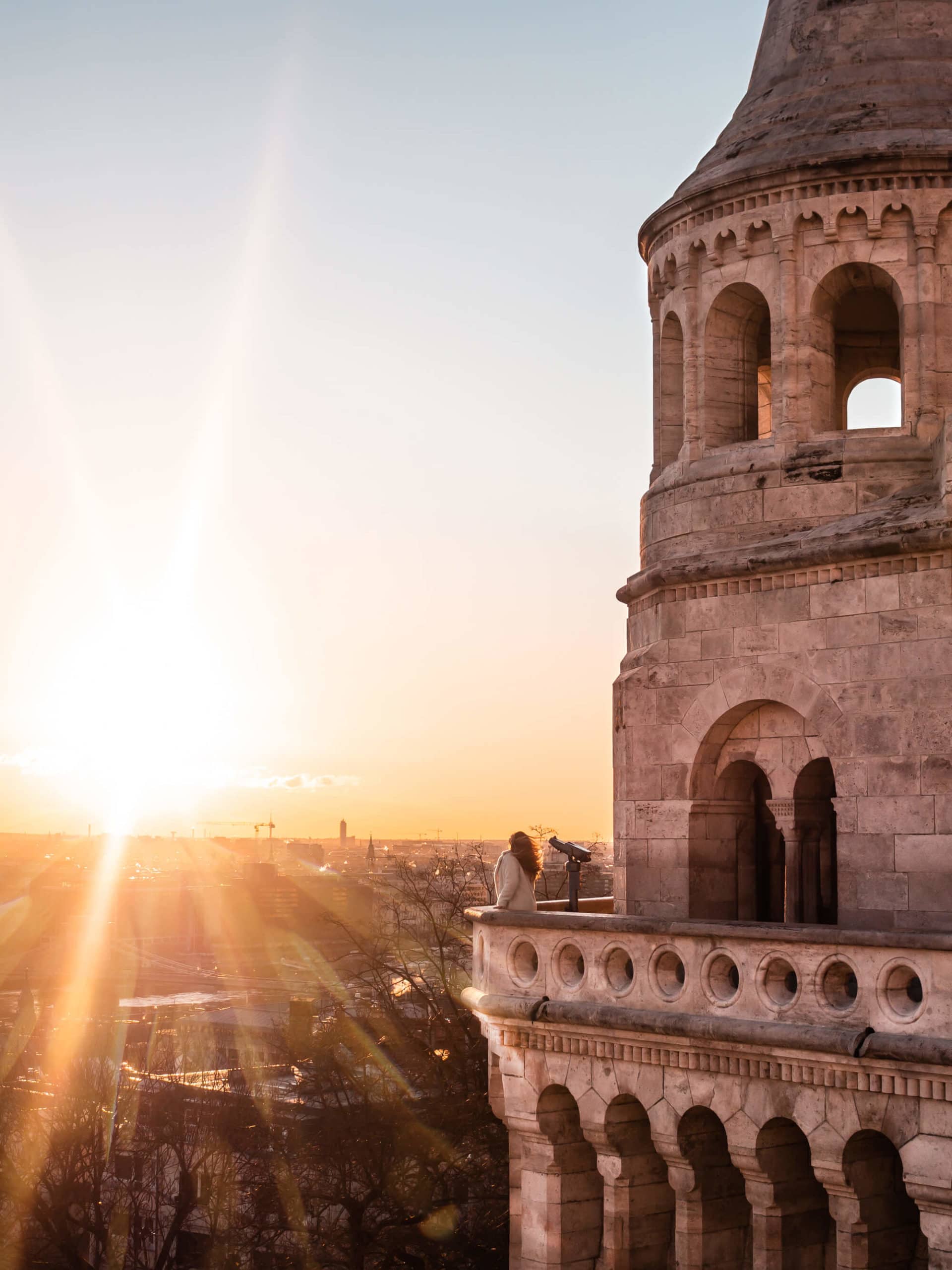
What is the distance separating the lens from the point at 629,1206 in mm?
13578

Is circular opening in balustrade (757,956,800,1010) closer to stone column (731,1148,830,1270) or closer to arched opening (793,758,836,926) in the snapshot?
stone column (731,1148,830,1270)

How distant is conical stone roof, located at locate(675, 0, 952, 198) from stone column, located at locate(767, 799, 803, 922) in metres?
5.58

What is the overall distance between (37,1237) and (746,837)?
25.3 m

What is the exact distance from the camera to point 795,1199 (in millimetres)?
12711

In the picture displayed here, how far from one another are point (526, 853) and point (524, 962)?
1175 millimetres

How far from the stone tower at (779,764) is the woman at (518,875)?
37cm

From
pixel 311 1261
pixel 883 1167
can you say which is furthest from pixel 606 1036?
pixel 311 1261

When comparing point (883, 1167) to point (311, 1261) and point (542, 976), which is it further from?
point (311, 1261)

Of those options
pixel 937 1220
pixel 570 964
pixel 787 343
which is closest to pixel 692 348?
pixel 787 343

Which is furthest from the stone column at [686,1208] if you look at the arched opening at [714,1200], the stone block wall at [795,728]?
the stone block wall at [795,728]

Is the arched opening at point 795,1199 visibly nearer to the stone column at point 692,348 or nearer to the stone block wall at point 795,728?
the stone block wall at point 795,728

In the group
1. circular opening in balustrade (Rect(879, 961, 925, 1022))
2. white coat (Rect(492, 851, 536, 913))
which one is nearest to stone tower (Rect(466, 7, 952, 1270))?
circular opening in balustrade (Rect(879, 961, 925, 1022))

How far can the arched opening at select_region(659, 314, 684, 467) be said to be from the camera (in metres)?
16.4

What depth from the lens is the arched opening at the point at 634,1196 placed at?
13.6 metres
